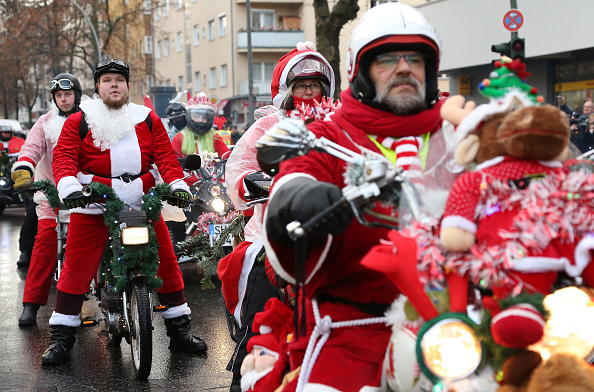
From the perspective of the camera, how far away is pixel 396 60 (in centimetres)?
284

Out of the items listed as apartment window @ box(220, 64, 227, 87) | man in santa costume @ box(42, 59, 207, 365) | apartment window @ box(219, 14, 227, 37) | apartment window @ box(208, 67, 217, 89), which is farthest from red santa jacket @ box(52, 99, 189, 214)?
apartment window @ box(208, 67, 217, 89)

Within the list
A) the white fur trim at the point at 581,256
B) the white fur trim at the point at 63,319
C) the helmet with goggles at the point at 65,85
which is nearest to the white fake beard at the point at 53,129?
the helmet with goggles at the point at 65,85

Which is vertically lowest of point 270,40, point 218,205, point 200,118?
point 218,205

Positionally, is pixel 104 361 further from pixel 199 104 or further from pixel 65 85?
pixel 199 104

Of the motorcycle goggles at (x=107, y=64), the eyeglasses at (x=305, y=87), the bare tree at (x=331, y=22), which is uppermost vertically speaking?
the bare tree at (x=331, y=22)

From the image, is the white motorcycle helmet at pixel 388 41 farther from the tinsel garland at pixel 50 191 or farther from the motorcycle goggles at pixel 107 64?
the tinsel garland at pixel 50 191

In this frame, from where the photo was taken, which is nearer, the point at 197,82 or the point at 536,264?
the point at 536,264

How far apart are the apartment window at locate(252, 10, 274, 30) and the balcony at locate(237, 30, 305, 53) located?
119 cm

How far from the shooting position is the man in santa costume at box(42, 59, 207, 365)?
20.0ft

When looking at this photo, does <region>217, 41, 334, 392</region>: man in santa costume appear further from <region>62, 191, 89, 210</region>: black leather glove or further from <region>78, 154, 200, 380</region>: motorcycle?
<region>62, 191, 89, 210</region>: black leather glove

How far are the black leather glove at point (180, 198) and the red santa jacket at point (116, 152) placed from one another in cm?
4

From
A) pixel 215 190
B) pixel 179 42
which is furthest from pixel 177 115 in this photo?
pixel 179 42

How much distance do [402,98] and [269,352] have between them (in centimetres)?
111

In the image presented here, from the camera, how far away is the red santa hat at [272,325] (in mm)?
3340
